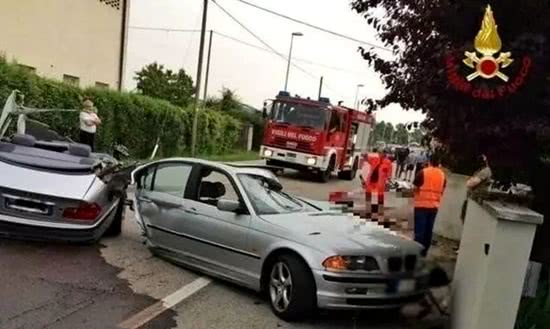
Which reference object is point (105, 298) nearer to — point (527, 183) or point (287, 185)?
point (527, 183)

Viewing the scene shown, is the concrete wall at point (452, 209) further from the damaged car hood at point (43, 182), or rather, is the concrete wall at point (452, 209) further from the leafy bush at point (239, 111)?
the leafy bush at point (239, 111)

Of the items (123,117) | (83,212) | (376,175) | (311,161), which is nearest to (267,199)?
(83,212)

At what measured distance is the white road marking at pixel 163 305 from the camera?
209 inches

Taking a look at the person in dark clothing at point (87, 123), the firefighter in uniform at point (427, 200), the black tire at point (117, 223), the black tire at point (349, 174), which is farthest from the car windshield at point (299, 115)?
the black tire at point (117, 223)

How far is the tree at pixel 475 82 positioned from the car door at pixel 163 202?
2864 millimetres

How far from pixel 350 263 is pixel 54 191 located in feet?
11.9

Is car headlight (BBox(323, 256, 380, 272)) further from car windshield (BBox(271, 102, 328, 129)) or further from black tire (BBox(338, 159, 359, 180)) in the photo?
black tire (BBox(338, 159, 359, 180))

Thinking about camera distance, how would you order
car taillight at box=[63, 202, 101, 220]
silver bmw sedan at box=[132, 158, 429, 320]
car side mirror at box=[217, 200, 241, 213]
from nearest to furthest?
silver bmw sedan at box=[132, 158, 429, 320], car side mirror at box=[217, 200, 241, 213], car taillight at box=[63, 202, 101, 220]

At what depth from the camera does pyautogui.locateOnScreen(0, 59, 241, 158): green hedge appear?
1491 centimetres

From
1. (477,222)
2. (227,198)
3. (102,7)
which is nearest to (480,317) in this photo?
(477,222)

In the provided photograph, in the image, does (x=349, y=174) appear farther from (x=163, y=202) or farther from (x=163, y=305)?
(x=163, y=305)

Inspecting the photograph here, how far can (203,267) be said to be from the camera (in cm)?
688

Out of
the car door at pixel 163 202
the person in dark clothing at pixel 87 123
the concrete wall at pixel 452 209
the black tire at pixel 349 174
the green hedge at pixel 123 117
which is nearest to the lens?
the car door at pixel 163 202
